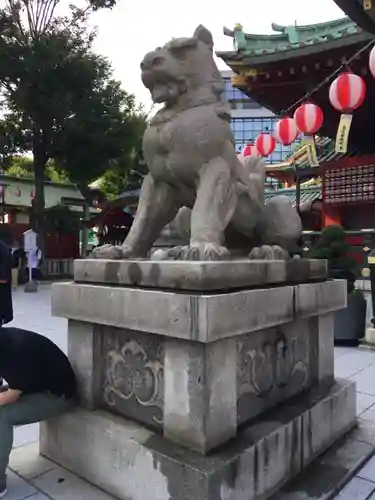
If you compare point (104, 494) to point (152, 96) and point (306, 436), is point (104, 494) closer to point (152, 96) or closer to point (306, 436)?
point (306, 436)

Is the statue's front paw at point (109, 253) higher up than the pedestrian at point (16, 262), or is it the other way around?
the statue's front paw at point (109, 253)

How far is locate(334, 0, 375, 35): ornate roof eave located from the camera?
510cm

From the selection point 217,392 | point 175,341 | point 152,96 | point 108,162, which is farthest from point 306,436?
point 108,162

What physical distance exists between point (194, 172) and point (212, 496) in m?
1.40

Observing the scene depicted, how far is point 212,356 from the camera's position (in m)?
1.68

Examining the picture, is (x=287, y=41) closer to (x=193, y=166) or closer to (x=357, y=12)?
(x=357, y=12)

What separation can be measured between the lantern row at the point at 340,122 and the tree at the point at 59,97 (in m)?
5.88

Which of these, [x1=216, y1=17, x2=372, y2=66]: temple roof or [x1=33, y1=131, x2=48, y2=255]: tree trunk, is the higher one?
[x1=216, y1=17, x2=372, y2=66]: temple roof

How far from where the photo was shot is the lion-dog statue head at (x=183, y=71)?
211 centimetres

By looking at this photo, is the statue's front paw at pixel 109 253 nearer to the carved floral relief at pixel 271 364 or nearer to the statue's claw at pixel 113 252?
the statue's claw at pixel 113 252

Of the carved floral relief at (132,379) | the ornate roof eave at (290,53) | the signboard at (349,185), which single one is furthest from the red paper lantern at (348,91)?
the carved floral relief at (132,379)

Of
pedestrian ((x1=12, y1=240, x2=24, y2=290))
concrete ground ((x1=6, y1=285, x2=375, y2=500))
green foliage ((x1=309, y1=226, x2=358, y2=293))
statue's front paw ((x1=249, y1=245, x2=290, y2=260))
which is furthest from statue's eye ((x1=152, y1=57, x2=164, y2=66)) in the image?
pedestrian ((x1=12, y1=240, x2=24, y2=290))

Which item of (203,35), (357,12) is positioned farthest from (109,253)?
(357,12)

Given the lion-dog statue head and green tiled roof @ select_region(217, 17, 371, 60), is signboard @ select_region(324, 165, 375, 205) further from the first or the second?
the lion-dog statue head
